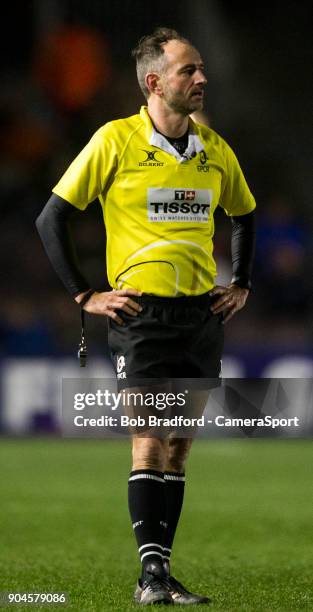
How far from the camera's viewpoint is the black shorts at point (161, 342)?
448 centimetres

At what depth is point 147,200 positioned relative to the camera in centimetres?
449

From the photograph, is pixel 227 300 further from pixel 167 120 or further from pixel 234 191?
pixel 167 120

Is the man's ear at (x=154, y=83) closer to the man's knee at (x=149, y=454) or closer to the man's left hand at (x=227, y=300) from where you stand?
the man's left hand at (x=227, y=300)

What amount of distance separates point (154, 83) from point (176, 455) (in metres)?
1.39

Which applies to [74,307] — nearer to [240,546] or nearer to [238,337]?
[238,337]

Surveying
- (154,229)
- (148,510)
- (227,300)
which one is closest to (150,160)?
(154,229)

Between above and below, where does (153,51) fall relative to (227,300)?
above

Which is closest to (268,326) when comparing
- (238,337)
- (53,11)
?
(238,337)

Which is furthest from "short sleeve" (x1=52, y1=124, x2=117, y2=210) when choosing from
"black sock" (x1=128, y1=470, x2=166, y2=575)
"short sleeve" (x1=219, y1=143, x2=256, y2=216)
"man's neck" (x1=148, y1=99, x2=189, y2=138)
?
"black sock" (x1=128, y1=470, x2=166, y2=575)

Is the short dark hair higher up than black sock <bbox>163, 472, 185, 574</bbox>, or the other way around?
the short dark hair

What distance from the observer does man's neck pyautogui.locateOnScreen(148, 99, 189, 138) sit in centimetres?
461

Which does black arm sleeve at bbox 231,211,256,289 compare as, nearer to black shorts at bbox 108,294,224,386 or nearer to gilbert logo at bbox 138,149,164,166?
black shorts at bbox 108,294,224,386

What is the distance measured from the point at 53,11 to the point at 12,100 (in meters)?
1.53

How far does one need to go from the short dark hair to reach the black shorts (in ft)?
2.63
